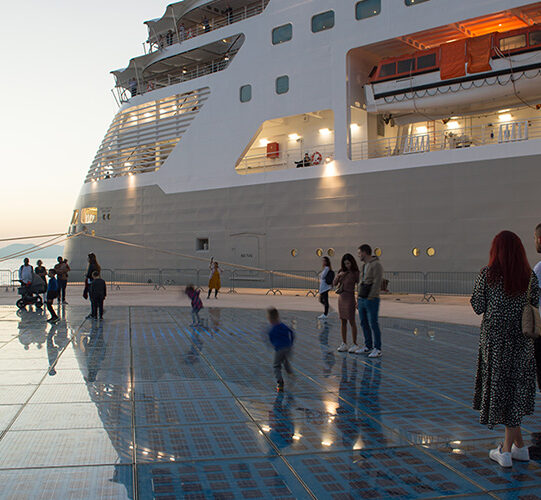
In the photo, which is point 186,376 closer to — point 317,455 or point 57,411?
point 57,411

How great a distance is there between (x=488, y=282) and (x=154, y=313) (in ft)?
35.8

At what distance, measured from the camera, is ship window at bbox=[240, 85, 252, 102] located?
864 inches

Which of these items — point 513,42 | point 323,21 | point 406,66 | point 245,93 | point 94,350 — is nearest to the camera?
point 94,350

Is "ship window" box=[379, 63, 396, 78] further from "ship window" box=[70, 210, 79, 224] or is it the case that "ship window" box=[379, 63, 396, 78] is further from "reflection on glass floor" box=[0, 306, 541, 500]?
"ship window" box=[70, 210, 79, 224]

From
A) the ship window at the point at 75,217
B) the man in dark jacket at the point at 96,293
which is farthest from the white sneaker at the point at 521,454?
the ship window at the point at 75,217

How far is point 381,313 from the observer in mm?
13508

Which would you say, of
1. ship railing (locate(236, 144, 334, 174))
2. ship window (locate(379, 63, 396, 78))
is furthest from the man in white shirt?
ship window (locate(379, 63, 396, 78))

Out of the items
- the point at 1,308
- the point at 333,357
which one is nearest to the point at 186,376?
the point at 333,357

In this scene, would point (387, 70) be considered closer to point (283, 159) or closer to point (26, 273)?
point (283, 159)

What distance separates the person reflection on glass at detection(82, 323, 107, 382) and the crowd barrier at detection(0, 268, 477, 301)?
14.4ft

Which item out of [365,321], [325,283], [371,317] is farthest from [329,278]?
[371,317]

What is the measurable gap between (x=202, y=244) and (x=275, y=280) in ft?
13.4

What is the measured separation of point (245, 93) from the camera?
22.1m

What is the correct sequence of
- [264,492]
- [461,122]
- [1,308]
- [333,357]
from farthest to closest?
[461,122]
[1,308]
[333,357]
[264,492]
